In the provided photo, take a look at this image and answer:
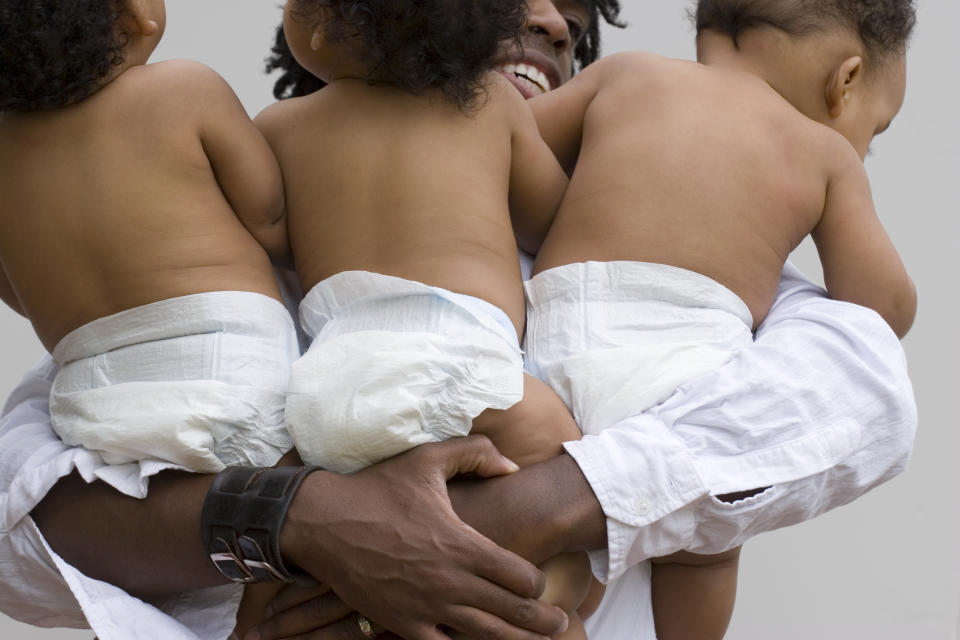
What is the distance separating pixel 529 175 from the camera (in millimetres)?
1065

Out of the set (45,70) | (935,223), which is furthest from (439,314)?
(935,223)

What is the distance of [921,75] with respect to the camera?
2230 millimetres

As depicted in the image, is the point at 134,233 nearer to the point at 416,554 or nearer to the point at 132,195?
the point at 132,195

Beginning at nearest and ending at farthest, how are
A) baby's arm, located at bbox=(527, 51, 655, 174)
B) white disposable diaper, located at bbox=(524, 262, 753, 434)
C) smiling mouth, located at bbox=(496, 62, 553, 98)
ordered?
white disposable diaper, located at bbox=(524, 262, 753, 434), baby's arm, located at bbox=(527, 51, 655, 174), smiling mouth, located at bbox=(496, 62, 553, 98)

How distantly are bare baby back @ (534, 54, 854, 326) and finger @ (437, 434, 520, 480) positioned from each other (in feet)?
0.75

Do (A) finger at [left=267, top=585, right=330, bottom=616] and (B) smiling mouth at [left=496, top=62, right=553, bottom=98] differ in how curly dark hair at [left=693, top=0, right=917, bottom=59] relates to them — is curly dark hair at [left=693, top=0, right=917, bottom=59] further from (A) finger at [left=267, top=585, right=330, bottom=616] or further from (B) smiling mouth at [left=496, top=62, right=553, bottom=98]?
(A) finger at [left=267, top=585, right=330, bottom=616]

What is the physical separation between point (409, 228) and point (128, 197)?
24cm

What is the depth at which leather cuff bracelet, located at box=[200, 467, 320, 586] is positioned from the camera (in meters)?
0.85

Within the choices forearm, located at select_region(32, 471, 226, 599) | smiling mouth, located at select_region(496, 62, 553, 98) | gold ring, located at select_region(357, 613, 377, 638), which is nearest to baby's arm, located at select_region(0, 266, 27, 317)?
forearm, located at select_region(32, 471, 226, 599)

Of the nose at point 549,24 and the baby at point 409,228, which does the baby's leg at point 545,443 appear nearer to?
the baby at point 409,228

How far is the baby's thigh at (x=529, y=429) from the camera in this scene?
896mm

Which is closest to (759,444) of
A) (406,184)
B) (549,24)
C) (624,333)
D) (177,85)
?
(624,333)

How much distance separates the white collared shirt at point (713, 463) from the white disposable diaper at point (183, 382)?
0.12 ft

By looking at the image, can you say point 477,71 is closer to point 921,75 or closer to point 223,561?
point 223,561
